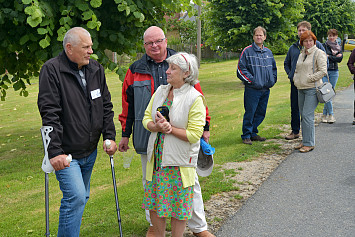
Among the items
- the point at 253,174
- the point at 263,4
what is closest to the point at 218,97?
the point at 263,4

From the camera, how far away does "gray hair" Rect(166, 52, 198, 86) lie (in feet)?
12.0

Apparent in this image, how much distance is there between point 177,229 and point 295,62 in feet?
16.7

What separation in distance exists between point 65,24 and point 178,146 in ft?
11.9

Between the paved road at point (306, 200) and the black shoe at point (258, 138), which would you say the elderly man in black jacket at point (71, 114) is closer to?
the paved road at point (306, 200)

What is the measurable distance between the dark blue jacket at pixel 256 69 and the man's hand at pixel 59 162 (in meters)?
5.01

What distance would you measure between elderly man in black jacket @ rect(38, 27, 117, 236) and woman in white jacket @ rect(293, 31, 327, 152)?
4.47 m

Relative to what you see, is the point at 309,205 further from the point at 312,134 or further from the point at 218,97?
the point at 218,97

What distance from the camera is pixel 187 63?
3680 millimetres

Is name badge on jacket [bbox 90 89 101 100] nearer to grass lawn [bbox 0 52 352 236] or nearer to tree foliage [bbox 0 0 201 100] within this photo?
grass lawn [bbox 0 52 352 236]

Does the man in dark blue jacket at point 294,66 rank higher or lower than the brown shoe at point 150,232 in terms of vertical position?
higher

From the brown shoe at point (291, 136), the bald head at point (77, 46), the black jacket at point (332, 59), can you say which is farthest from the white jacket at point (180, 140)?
the black jacket at point (332, 59)

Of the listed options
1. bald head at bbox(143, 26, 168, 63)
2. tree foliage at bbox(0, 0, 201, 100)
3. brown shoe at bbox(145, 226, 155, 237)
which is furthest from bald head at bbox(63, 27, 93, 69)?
tree foliage at bbox(0, 0, 201, 100)

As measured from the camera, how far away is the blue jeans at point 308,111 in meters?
7.35

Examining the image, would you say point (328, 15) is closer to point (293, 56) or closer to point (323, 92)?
point (293, 56)
